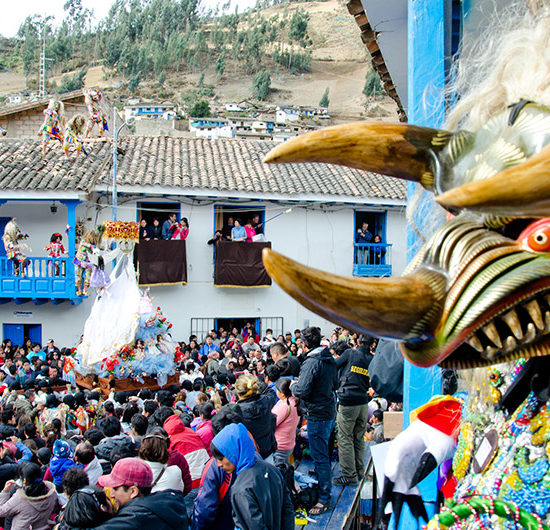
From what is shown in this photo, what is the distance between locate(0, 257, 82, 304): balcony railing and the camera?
16.1 meters

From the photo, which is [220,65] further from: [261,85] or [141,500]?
[141,500]

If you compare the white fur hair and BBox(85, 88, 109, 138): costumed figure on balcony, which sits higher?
BBox(85, 88, 109, 138): costumed figure on balcony

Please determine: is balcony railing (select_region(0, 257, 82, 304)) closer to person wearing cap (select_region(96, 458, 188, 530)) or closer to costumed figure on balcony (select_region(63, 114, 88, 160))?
costumed figure on balcony (select_region(63, 114, 88, 160))

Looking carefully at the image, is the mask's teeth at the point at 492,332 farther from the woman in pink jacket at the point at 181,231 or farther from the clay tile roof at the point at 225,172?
the woman in pink jacket at the point at 181,231

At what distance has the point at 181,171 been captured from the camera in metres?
17.7

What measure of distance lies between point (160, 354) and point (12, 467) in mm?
5449

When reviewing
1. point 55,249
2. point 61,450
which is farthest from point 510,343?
point 55,249

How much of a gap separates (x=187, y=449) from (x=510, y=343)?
4.94 m

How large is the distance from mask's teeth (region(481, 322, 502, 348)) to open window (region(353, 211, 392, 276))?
57.6 feet

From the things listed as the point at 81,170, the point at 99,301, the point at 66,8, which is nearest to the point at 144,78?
the point at 66,8

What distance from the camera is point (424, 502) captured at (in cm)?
220

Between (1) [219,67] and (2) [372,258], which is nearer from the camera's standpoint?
(2) [372,258]

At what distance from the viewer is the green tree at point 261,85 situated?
76312 mm

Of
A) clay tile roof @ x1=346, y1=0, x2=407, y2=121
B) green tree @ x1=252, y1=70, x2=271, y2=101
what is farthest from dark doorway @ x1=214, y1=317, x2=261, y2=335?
green tree @ x1=252, y1=70, x2=271, y2=101
